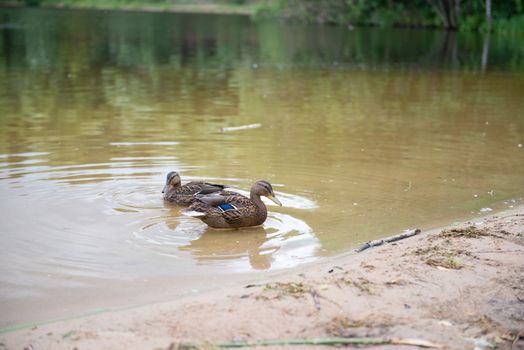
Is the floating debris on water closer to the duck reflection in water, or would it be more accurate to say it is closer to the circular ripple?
the circular ripple

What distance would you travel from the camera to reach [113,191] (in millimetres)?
11133

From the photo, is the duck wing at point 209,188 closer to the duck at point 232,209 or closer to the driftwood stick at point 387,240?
the duck at point 232,209

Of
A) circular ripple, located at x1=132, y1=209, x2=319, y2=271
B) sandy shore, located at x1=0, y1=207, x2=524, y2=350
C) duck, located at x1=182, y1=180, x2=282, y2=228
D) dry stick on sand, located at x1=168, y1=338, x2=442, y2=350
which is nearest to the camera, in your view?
dry stick on sand, located at x1=168, y1=338, x2=442, y2=350

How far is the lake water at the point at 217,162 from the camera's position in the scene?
8.36 metres

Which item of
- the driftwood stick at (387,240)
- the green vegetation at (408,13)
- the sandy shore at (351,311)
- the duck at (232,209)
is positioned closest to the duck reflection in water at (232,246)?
the duck at (232,209)

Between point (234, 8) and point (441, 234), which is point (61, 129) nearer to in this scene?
point (441, 234)

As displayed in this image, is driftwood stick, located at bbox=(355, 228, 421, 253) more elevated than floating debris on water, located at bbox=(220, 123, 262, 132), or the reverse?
floating debris on water, located at bbox=(220, 123, 262, 132)

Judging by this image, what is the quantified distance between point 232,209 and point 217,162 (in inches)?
131

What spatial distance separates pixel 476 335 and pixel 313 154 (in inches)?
310

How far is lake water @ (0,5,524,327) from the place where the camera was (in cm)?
836

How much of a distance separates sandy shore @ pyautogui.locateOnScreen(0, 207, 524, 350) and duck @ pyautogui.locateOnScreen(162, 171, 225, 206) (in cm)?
279

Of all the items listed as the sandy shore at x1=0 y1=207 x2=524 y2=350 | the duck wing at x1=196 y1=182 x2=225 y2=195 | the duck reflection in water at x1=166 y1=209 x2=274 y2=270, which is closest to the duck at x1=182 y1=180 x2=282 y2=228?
the duck reflection in water at x1=166 y1=209 x2=274 y2=270

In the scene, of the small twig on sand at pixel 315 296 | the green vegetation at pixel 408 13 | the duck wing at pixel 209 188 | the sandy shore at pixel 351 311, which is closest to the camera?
the sandy shore at pixel 351 311

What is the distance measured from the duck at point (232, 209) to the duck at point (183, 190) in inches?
16.8
